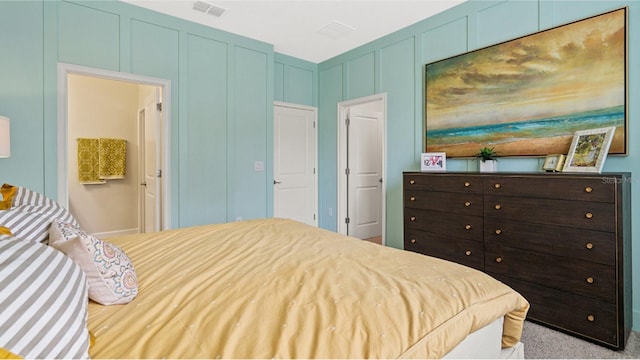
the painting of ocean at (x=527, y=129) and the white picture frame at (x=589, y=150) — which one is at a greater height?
the painting of ocean at (x=527, y=129)

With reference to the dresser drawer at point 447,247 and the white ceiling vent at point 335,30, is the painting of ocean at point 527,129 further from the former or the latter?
the white ceiling vent at point 335,30

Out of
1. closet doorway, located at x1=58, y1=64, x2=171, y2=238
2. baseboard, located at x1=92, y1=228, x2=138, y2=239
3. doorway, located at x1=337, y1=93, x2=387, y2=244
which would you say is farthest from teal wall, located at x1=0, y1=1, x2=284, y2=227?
baseboard, located at x1=92, y1=228, x2=138, y2=239

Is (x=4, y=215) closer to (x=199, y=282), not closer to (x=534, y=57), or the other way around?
(x=199, y=282)

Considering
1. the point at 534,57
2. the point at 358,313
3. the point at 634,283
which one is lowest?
the point at 634,283

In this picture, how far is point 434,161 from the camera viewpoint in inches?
128

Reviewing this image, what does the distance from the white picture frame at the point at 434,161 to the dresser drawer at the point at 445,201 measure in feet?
1.41

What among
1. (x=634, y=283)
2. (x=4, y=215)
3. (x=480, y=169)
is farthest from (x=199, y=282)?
(x=634, y=283)

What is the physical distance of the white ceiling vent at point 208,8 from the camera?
125 inches

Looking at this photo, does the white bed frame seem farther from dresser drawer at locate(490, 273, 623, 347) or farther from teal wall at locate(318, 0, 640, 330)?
teal wall at locate(318, 0, 640, 330)

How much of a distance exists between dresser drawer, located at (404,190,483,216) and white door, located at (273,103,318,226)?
2.10 meters

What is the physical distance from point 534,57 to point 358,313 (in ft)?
9.06

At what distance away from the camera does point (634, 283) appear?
2.22 m

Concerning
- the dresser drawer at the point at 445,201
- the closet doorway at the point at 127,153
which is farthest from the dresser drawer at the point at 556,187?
the closet doorway at the point at 127,153

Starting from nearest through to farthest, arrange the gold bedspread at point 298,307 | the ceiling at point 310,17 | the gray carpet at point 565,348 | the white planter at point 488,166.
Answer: the gold bedspread at point 298,307, the gray carpet at point 565,348, the white planter at point 488,166, the ceiling at point 310,17
